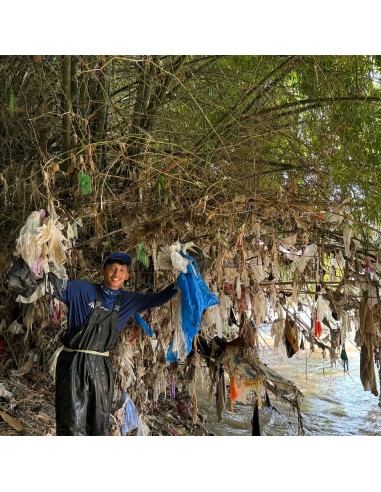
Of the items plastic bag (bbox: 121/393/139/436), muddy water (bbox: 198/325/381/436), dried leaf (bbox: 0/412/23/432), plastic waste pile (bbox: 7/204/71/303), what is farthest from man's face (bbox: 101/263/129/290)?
muddy water (bbox: 198/325/381/436)

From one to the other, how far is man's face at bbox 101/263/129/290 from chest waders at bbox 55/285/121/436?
0.20ft

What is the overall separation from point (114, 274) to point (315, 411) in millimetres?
4073

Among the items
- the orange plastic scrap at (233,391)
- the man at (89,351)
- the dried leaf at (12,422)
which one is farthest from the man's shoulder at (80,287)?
the dried leaf at (12,422)

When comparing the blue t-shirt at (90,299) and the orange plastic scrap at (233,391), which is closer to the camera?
the blue t-shirt at (90,299)

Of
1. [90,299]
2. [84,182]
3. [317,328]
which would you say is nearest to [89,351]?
[90,299]

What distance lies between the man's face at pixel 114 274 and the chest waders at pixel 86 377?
0.06 m

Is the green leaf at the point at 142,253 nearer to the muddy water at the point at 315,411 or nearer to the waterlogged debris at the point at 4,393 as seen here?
the waterlogged debris at the point at 4,393

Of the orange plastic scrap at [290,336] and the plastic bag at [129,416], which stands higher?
the orange plastic scrap at [290,336]

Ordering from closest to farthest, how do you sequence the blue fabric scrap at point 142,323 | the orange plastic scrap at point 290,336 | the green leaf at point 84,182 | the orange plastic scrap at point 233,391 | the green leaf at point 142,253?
the green leaf at point 84,182 → the green leaf at point 142,253 → the blue fabric scrap at point 142,323 → the orange plastic scrap at point 290,336 → the orange plastic scrap at point 233,391

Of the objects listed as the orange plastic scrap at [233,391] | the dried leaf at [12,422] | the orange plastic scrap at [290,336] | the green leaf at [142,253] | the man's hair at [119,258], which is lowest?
the dried leaf at [12,422]

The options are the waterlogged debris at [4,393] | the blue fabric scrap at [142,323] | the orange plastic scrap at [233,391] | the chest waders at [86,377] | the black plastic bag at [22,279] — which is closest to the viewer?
the black plastic bag at [22,279]

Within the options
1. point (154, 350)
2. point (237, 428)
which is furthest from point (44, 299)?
point (237, 428)

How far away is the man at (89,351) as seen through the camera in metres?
2.36

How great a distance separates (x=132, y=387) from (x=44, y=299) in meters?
0.81
